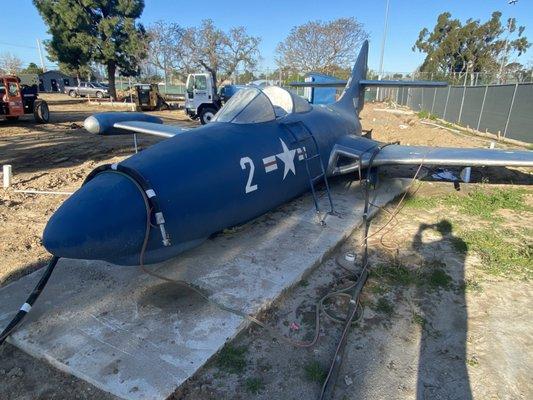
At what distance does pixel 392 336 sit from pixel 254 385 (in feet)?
4.92

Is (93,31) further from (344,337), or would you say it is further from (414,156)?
(344,337)

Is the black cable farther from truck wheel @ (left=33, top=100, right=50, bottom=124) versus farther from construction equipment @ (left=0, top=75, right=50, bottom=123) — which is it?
truck wheel @ (left=33, top=100, right=50, bottom=124)

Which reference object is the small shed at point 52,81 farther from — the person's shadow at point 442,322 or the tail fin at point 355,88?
the person's shadow at point 442,322

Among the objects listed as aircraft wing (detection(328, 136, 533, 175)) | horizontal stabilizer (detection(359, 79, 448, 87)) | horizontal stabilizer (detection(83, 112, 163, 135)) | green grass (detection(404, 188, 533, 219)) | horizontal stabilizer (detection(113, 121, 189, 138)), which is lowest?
green grass (detection(404, 188, 533, 219))

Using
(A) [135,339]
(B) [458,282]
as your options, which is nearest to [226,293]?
(A) [135,339]

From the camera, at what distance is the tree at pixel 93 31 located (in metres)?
33.2

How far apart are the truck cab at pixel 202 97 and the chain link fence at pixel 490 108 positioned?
563 inches

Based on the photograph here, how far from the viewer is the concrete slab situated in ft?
10.0

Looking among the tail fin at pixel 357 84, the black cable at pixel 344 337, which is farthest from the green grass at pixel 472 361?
the tail fin at pixel 357 84

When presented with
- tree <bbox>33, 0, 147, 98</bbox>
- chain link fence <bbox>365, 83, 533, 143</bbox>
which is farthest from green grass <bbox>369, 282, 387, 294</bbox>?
tree <bbox>33, 0, 147, 98</bbox>

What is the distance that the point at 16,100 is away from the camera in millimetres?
18188

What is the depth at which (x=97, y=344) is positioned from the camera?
329 cm

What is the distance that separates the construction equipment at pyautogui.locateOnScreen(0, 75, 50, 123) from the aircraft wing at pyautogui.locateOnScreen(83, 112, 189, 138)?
13.8 m

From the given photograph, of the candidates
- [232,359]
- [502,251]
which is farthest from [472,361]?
[502,251]
